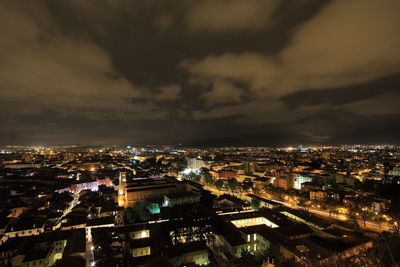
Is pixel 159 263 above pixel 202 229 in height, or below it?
above

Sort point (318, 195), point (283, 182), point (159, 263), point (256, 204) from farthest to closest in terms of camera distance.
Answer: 1. point (283, 182)
2. point (318, 195)
3. point (256, 204)
4. point (159, 263)

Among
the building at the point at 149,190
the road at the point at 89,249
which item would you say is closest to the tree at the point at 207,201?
the building at the point at 149,190

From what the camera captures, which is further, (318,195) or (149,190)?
(149,190)

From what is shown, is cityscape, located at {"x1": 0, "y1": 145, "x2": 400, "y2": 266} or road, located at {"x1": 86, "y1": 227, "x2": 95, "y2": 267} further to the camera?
road, located at {"x1": 86, "y1": 227, "x2": 95, "y2": 267}

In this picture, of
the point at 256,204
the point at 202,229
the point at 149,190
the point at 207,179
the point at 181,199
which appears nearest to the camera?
the point at 202,229

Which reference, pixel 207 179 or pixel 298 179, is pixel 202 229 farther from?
pixel 298 179

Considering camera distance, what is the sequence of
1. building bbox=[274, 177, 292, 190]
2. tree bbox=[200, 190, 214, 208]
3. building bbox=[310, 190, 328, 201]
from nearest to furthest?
tree bbox=[200, 190, 214, 208] < building bbox=[310, 190, 328, 201] < building bbox=[274, 177, 292, 190]

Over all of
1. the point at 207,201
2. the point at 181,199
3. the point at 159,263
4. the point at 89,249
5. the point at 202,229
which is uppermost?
the point at 159,263

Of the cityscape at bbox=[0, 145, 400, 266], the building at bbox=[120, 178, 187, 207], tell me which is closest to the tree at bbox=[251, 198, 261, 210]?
the cityscape at bbox=[0, 145, 400, 266]

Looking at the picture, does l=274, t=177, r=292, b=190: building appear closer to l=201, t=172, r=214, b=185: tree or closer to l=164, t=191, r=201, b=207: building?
l=201, t=172, r=214, b=185: tree

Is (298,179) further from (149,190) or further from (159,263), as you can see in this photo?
(159,263)

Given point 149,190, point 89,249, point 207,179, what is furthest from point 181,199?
point 89,249
